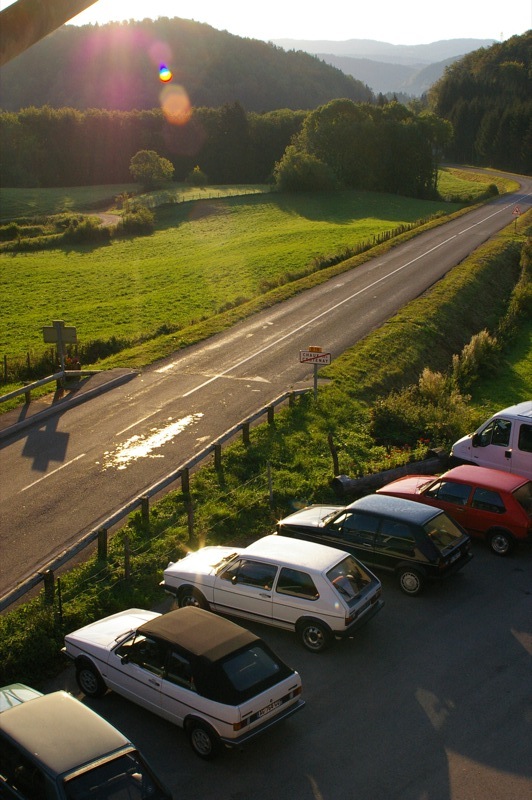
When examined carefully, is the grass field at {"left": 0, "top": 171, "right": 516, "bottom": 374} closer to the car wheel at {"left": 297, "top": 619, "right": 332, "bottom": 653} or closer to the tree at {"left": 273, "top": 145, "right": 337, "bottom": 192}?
the tree at {"left": 273, "top": 145, "right": 337, "bottom": 192}

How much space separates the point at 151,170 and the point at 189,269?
58.9m

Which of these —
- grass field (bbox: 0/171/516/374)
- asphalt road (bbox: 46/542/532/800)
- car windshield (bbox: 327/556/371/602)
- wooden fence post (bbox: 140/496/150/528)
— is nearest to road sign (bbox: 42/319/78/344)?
grass field (bbox: 0/171/516/374)

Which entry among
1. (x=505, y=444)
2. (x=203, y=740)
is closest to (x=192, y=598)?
(x=203, y=740)

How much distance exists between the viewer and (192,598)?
1298cm

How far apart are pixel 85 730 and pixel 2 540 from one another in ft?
30.1

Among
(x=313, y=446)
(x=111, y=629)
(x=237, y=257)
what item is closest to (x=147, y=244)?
(x=237, y=257)

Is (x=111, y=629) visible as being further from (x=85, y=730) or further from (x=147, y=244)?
(x=147, y=244)

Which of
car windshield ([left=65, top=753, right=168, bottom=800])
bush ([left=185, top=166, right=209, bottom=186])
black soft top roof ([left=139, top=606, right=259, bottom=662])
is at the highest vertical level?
bush ([left=185, top=166, right=209, bottom=186])

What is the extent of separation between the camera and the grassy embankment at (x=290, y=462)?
503 inches

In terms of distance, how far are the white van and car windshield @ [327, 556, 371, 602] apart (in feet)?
22.4

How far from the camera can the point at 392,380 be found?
27.6m

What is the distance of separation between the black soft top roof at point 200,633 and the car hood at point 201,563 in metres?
2.21

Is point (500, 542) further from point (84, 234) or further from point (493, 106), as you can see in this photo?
point (493, 106)

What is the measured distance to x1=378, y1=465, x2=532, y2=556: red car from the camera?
15.0 m
